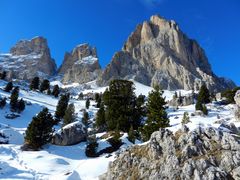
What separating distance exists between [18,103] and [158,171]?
58421mm

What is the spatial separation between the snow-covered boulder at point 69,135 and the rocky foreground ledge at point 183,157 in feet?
55.4

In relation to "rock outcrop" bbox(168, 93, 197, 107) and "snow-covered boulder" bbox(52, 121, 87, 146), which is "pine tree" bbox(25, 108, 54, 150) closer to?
"snow-covered boulder" bbox(52, 121, 87, 146)

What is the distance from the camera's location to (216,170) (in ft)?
64.2

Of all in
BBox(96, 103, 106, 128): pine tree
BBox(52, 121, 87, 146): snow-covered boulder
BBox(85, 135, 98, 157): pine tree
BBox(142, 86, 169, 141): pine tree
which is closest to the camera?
BBox(85, 135, 98, 157): pine tree

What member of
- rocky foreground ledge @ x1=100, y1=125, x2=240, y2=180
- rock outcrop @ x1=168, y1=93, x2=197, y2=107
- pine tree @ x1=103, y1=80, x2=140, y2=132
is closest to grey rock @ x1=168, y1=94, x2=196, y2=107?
rock outcrop @ x1=168, y1=93, x2=197, y2=107

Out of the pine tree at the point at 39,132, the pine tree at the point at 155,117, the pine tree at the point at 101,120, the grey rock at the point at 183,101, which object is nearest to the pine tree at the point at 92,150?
the pine tree at the point at 39,132

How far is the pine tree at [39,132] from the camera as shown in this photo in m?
38.0

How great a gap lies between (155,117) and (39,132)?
51.4 feet

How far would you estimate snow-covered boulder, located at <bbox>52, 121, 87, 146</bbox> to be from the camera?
135ft

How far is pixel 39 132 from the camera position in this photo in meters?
39.0

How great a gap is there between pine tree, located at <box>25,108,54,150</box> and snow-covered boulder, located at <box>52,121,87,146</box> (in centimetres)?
147

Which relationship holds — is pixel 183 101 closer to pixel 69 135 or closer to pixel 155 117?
pixel 155 117

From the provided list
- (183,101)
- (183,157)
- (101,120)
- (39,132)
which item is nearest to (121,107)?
(101,120)

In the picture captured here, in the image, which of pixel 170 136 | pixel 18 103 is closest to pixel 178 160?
pixel 170 136
